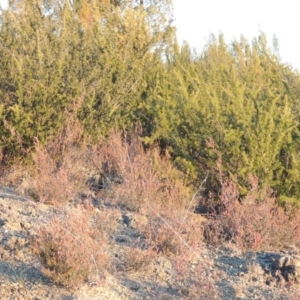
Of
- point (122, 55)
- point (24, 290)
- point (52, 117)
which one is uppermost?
point (122, 55)

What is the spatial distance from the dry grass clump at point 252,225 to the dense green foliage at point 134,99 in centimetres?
52

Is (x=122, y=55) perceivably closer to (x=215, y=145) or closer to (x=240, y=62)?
(x=215, y=145)

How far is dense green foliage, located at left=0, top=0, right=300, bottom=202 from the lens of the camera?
6668 millimetres

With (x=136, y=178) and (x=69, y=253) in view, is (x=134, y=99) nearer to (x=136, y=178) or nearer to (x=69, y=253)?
(x=136, y=178)

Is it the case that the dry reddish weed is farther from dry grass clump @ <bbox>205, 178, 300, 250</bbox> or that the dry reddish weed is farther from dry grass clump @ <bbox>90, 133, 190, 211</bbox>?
dry grass clump @ <bbox>205, 178, 300, 250</bbox>

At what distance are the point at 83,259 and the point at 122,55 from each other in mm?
5821

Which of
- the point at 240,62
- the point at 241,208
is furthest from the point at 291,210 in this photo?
the point at 240,62

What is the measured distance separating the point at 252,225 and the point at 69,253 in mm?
2048

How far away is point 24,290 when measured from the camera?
167 inches

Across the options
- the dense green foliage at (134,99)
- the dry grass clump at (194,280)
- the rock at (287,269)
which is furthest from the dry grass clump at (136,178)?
the rock at (287,269)

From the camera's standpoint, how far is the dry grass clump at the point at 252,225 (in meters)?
5.59

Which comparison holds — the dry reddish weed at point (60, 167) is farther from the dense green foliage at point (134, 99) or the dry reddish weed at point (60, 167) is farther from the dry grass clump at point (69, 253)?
the dry grass clump at point (69, 253)

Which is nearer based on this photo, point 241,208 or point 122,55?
point 241,208

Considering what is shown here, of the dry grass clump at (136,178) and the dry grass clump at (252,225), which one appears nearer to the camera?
the dry grass clump at (252,225)
